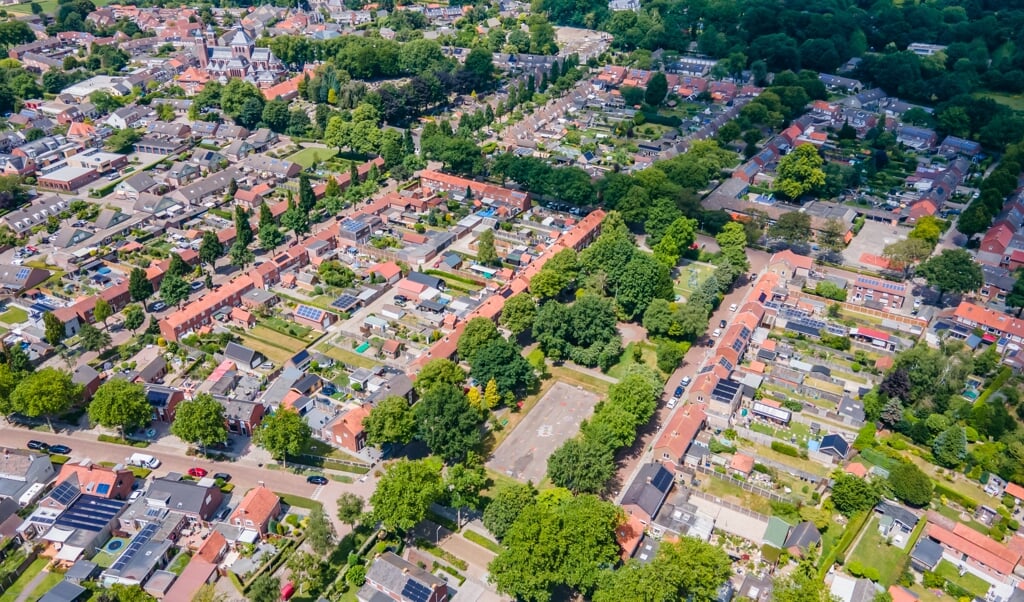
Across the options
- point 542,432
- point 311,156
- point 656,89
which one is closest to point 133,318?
point 542,432

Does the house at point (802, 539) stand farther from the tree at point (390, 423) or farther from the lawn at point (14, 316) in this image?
the lawn at point (14, 316)

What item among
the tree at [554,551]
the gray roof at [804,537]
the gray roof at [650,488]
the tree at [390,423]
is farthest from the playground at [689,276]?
the tree at [554,551]

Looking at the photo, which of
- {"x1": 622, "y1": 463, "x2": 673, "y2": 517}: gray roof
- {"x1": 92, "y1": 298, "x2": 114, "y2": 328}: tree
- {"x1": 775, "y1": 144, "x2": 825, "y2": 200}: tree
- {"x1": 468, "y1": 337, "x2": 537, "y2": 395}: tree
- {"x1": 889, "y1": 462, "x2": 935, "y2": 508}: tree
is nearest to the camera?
{"x1": 622, "y1": 463, "x2": 673, "y2": 517}: gray roof

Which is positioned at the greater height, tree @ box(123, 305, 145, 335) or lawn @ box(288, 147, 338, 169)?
tree @ box(123, 305, 145, 335)

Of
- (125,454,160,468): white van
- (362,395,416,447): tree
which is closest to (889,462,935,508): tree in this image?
(362,395,416,447): tree

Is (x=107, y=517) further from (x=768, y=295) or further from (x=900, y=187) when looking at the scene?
(x=900, y=187)

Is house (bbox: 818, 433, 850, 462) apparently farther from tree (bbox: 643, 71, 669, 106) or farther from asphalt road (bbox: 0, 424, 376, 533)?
tree (bbox: 643, 71, 669, 106)
